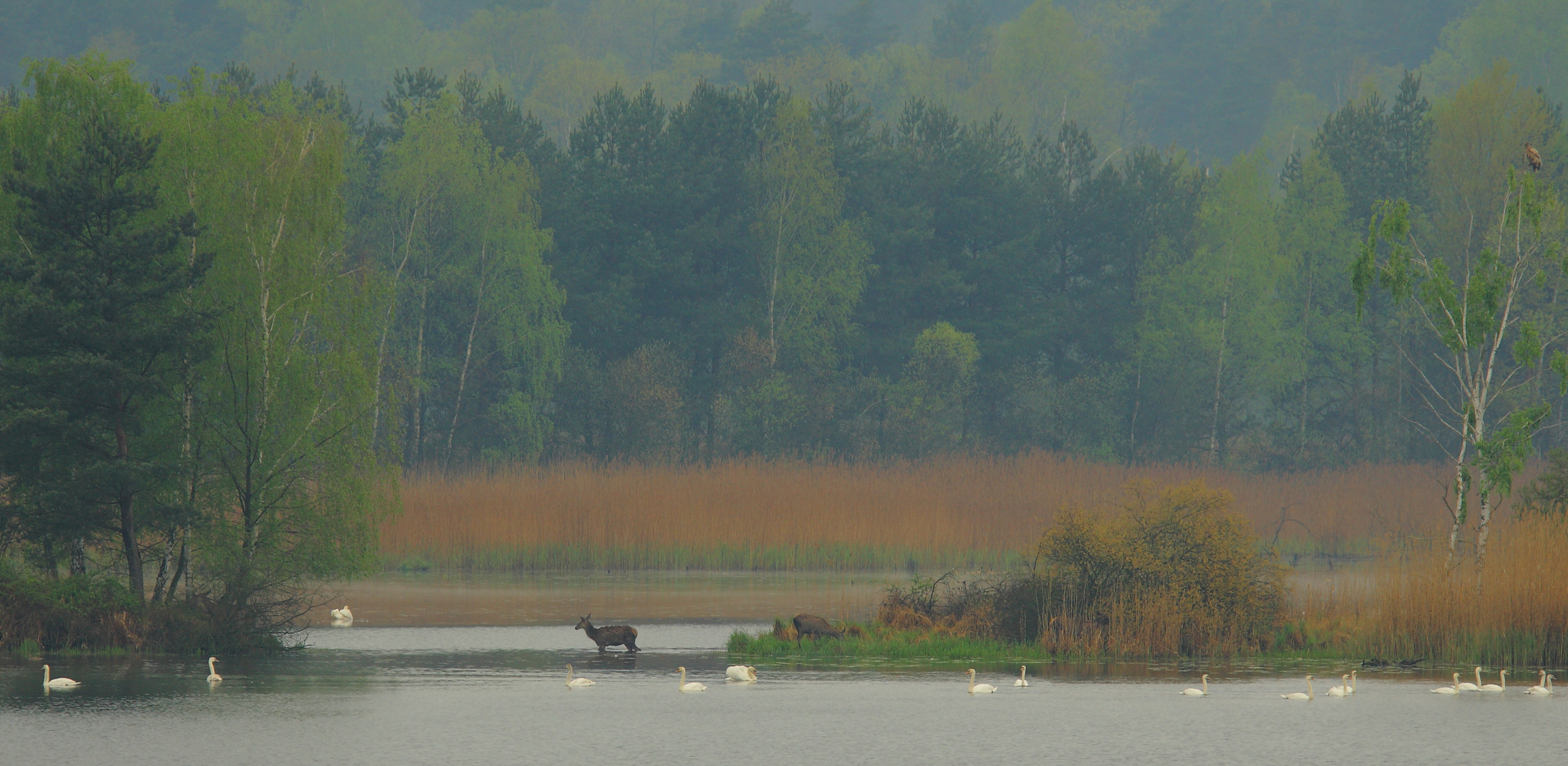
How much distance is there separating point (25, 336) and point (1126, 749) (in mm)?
17582

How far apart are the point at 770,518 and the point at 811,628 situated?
1694 centimetres

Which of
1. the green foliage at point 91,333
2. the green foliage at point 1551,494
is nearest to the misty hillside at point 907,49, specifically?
the green foliage at point 1551,494

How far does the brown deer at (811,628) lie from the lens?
2645cm

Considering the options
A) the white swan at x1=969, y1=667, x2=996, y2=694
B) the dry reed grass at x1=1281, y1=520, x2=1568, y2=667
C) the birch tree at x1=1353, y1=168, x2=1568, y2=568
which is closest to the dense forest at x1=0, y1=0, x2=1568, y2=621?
the birch tree at x1=1353, y1=168, x2=1568, y2=568

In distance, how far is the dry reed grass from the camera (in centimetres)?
2469

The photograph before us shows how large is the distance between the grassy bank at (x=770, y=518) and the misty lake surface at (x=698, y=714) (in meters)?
13.7

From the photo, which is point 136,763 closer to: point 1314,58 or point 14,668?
point 14,668

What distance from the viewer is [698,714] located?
20.8 meters

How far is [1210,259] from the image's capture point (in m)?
69.4

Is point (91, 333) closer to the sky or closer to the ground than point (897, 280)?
closer to the ground

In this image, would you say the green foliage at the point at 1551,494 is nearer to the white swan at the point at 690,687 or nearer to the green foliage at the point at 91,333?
the white swan at the point at 690,687

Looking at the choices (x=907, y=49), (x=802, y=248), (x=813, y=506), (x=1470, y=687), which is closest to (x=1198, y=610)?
(x=1470, y=687)

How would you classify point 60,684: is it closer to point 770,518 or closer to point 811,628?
point 811,628

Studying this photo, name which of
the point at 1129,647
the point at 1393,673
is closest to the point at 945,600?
the point at 1129,647
